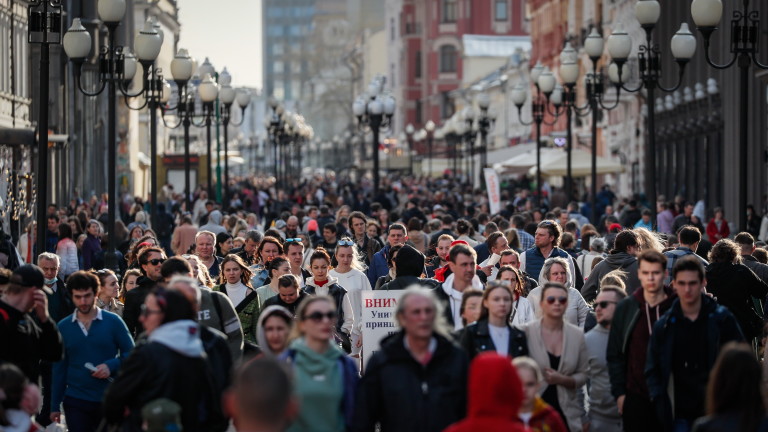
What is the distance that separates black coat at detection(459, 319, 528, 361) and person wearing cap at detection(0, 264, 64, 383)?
8.09 feet

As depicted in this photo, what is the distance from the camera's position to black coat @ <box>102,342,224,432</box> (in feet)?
27.7

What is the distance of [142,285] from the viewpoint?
1301 centimetres

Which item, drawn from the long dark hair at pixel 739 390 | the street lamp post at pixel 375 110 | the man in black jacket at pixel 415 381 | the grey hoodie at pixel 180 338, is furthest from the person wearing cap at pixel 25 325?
the street lamp post at pixel 375 110

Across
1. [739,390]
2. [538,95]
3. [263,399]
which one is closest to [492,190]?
[538,95]

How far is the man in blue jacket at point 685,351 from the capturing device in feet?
33.4

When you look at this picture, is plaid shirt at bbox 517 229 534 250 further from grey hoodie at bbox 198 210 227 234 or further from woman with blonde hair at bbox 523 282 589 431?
woman with blonde hair at bbox 523 282 589 431

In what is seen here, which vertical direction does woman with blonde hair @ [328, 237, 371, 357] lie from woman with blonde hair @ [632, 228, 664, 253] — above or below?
below

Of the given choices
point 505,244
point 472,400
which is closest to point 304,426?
point 472,400

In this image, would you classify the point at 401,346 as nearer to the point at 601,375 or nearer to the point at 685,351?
the point at 685,351

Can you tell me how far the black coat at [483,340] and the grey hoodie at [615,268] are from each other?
3.68 metres

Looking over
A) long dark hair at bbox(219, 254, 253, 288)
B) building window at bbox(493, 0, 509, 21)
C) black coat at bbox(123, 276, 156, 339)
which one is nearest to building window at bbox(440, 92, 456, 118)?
building window at bbox(493, 0, 509, 21)

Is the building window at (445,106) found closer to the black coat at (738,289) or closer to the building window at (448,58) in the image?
the building window at (448,58)

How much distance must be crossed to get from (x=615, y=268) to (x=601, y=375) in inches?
125

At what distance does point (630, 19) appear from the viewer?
56.6 meters
